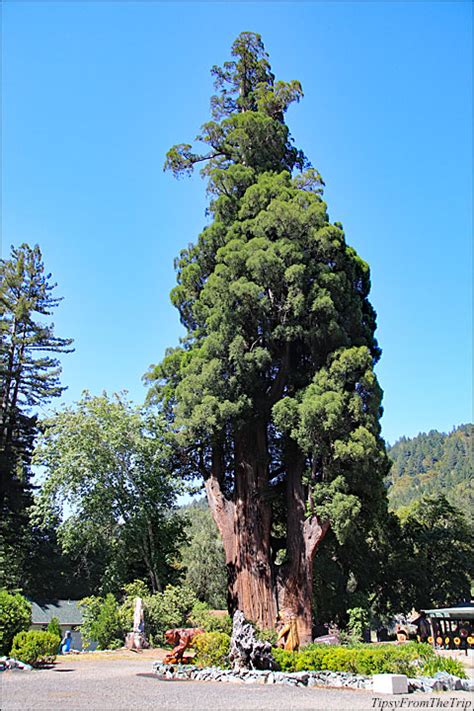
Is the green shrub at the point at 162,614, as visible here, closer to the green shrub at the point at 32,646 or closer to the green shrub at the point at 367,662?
the green shrub at the point at 32,646

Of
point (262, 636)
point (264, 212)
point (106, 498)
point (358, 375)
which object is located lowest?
point (262, 636)


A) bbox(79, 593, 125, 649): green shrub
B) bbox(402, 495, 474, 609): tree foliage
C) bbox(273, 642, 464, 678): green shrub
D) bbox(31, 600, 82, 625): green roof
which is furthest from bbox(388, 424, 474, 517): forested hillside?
bbox(273, 642, 464, 678): green shrub

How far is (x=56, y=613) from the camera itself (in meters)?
32.1

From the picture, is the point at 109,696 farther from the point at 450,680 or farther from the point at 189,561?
the point at 189,561

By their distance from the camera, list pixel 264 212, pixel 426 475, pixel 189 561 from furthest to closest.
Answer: pixel 426 475, pixel 189 561, pixel 264 212

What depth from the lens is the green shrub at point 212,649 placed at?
460 inches

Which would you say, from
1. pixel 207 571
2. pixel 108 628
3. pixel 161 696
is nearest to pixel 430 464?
pixel 207 571

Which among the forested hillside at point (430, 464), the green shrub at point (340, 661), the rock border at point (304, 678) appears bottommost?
the rock border at point (304, 678)

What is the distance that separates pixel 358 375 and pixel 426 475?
453ft

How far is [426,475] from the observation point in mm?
144250

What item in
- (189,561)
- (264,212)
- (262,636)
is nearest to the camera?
(262,636)

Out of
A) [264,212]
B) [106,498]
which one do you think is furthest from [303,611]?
[264,212]

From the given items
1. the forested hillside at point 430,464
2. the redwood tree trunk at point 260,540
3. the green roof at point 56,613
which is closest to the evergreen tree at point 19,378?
the green roof at point 56,613

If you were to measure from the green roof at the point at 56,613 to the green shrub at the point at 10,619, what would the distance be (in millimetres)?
20264
